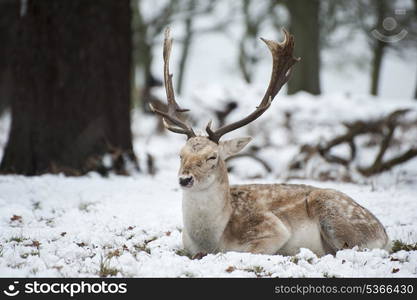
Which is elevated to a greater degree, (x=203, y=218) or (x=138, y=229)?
(x=203, y=218)

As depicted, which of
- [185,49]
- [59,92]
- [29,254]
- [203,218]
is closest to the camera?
[29,254]

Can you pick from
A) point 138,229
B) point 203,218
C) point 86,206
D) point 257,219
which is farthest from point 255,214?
point 86,206

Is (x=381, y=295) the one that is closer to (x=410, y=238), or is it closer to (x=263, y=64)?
(x=410, y=238)

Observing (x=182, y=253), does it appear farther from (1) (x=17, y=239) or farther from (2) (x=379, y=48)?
(2) (x=379, y=48)

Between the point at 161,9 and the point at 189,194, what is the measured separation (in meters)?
22.7

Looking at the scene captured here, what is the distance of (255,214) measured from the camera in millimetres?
5438

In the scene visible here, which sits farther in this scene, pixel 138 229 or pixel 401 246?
pixel 138 229

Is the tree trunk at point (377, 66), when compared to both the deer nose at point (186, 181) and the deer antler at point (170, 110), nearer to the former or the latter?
the deer antler at point (170, 110)

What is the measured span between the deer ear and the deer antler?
33 centimetres

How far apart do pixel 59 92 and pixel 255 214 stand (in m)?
4.49

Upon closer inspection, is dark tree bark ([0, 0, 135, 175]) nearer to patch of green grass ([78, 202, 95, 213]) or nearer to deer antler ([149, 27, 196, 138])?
patch of green grass ([78, 202, 95, 213])

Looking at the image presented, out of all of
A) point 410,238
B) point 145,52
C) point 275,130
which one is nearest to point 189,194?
point 410,238

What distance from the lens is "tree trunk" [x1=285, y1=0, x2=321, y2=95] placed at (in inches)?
626

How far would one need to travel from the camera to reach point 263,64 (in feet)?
108
